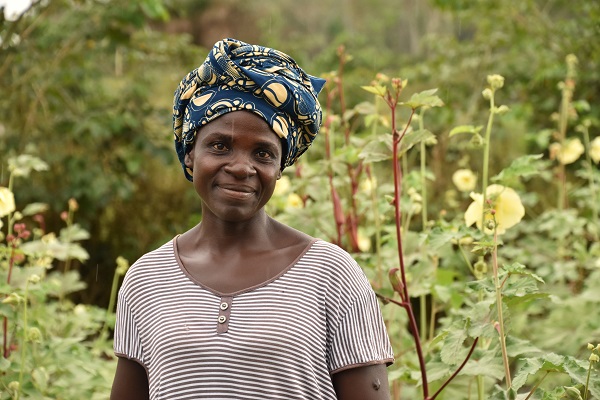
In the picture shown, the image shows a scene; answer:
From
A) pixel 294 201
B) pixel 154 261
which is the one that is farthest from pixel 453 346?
pixel 294 201

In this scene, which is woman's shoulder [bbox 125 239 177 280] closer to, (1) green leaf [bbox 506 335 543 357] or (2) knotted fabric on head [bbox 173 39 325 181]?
(2) knotted fabric on head [bbox 173 39 325 181]

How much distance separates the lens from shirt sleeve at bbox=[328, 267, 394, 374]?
1.63m

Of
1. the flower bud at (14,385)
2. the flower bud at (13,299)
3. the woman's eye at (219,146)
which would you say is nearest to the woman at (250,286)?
the woman's eye at (219,146)

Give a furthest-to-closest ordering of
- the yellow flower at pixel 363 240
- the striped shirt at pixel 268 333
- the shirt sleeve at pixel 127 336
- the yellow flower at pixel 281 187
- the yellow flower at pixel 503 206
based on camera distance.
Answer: the yellow flower at pixel 281 187 → the yellow flower at pixel 363 240 → the yellow flower at pixel 503 206 → the shirt sleeve at pixel 127 336 → the striped shirt at pixel 268 333

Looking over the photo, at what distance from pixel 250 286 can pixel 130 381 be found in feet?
1.11

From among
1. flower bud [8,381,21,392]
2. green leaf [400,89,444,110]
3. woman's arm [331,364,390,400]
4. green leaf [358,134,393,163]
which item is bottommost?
flower bud [8,381,21,392]

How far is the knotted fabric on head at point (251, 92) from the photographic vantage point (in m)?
1.66

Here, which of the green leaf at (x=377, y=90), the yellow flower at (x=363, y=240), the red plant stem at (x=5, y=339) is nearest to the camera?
the green leaf at (x=377, y=90)

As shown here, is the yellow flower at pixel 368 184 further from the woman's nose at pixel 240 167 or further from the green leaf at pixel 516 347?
the woman's nose at pixel 240 167

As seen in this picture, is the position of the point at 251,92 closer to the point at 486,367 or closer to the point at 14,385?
the point at 486,367

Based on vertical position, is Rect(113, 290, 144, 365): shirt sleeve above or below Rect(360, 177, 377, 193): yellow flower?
below

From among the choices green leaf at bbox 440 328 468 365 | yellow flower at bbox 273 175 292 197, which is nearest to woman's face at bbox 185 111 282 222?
green leaf at bbox 440 328 468 365

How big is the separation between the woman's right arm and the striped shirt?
0.08 m

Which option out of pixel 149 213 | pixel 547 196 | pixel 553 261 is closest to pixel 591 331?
pixel 553 261
